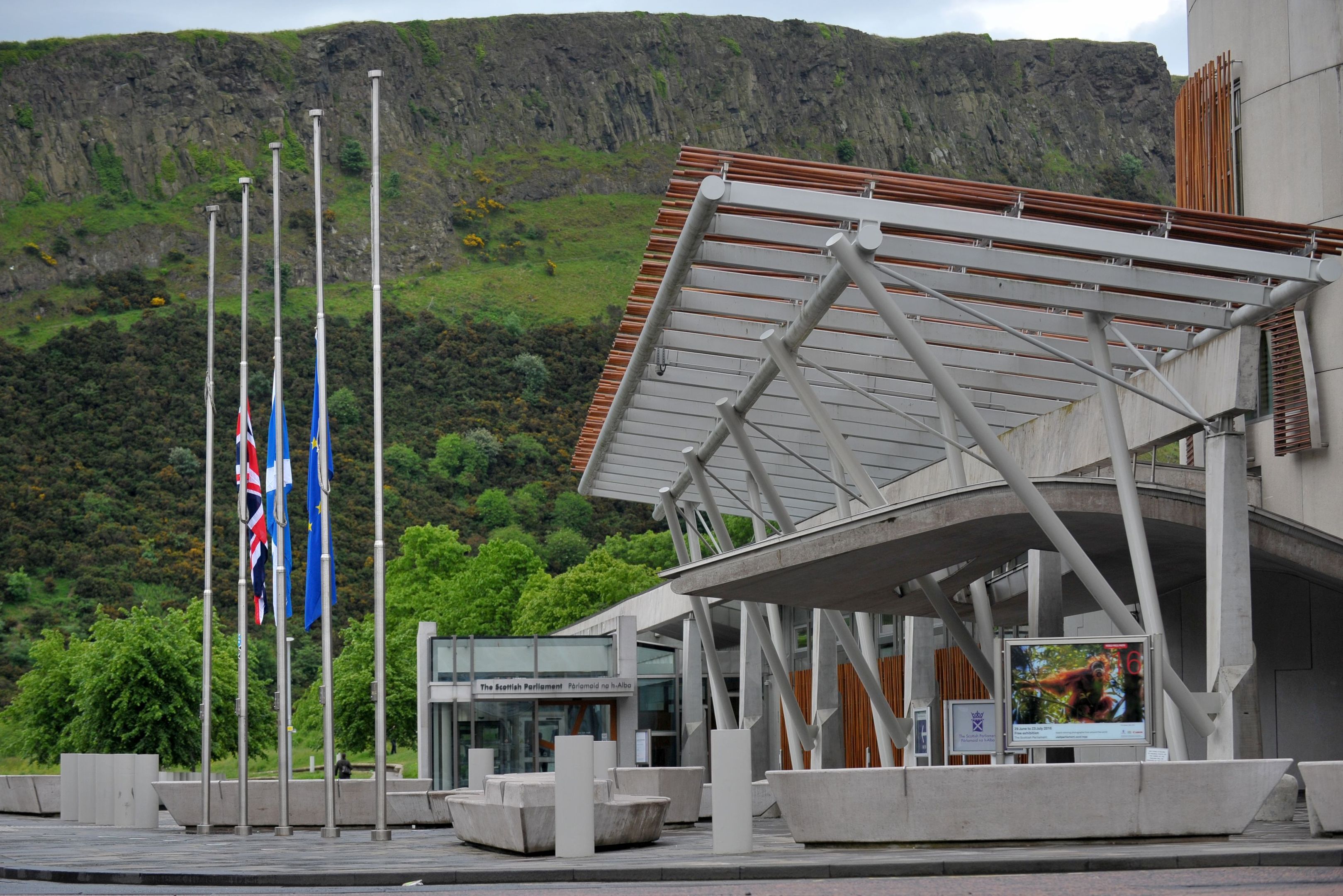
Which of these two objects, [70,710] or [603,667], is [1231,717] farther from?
[70,710]

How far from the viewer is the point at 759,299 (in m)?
23.5

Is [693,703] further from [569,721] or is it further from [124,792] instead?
[124,792]

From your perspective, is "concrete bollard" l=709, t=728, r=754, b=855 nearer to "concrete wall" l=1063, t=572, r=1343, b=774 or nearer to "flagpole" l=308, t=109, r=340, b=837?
"flagpole" l=308, t=109, r=340, b=837

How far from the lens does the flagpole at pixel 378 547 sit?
21.8 m

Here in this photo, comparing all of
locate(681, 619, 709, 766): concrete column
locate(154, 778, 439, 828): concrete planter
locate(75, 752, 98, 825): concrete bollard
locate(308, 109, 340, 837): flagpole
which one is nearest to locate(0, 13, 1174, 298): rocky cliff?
locate(681, 619, 709, 766): concrete column

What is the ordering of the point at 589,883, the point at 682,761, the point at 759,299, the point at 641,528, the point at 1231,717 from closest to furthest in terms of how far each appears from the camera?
1. the point at 589,883
2. the point at 1231,717
3. the point at 759,299
4. the point at 682,761
5. the point at 641,528

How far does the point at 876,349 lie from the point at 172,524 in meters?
88.5

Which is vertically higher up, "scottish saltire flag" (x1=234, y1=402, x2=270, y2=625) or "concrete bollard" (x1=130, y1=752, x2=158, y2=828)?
"scottish saltire flag" (x1=234, y1=402, x2=270, y2=625)

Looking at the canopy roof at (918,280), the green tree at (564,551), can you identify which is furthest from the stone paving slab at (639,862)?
the green tree at (564,551)

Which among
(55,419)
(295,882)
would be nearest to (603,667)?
(295,882)

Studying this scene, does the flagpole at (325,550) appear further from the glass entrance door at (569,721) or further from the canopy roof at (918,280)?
the glass entrance door at (569,721)

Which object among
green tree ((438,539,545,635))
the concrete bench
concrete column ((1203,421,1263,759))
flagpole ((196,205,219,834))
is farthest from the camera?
green tree ((438,539,545,635))

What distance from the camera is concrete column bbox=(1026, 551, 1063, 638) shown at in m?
25.0

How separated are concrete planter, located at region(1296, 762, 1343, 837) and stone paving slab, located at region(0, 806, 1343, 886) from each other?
319 millimetres
